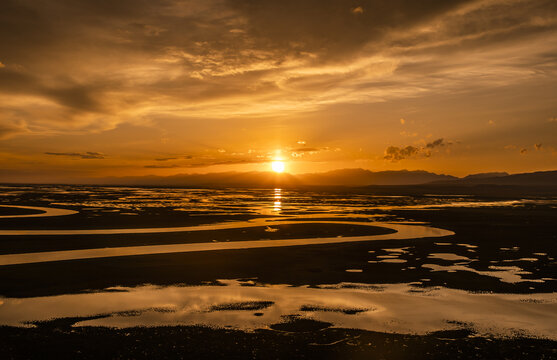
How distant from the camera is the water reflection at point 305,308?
28.7 ft

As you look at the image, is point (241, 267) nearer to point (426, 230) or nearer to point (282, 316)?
point (282, 316)

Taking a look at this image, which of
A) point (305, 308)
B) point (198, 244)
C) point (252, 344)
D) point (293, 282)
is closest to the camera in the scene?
point (252, 344)

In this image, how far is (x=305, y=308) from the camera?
32.1ft

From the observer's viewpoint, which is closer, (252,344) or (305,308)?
(252,344)

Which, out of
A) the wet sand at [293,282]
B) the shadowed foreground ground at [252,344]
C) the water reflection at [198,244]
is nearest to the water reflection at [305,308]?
the wet sand at [293,282]

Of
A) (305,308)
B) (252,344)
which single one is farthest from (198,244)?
(252,344)

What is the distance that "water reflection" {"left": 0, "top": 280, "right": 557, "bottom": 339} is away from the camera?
874cm

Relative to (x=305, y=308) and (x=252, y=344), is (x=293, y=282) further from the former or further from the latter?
(x=252, y=344)

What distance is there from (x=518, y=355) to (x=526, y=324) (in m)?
1.88

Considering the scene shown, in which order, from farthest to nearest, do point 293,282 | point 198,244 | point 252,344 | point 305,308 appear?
1. point 198,244
2. point 293,282
3. point 305,308
4. point 252,344

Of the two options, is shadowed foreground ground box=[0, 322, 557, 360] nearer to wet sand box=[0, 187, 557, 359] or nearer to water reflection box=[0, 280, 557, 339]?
wet sand box=[0, 187, 557, 359]

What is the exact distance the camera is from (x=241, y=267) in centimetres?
1465

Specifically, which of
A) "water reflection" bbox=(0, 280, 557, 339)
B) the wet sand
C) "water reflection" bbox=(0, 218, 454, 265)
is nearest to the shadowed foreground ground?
the wet sand

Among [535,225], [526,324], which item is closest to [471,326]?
[526,324]
